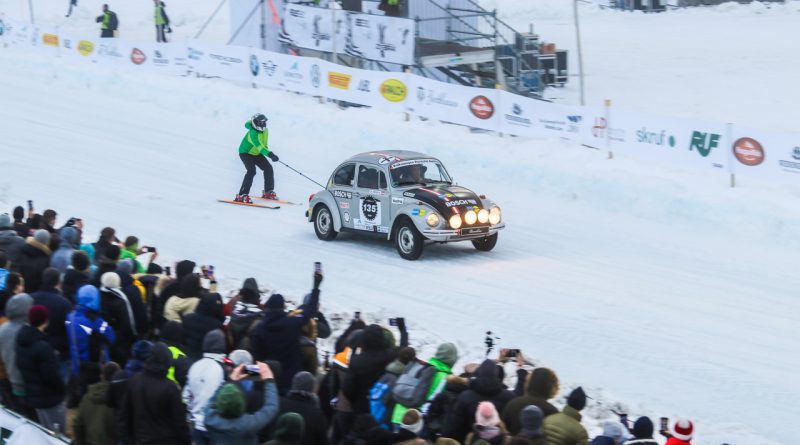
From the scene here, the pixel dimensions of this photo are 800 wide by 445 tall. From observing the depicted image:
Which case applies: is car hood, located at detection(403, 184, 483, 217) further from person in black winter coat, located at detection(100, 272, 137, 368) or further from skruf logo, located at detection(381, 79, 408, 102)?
skruf logo, located at detection(381, 79, 408, 102)

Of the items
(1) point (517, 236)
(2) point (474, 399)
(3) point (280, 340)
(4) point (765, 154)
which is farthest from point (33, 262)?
(4) point (765, 154)

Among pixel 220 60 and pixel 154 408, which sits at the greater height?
pixel 220 60

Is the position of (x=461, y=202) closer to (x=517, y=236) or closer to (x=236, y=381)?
(x=517, y=236)

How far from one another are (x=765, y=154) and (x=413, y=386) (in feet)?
40.1

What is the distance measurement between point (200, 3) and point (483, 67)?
24.3 meters

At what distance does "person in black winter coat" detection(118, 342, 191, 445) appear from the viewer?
26.2 feet

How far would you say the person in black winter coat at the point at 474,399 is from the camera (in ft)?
26.0

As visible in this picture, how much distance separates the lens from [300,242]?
59.1 feet

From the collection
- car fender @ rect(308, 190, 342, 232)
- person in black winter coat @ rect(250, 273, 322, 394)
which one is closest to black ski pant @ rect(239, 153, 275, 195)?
car fender @ rect(308, 190, 342, 232)

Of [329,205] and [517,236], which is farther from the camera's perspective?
[517,236]

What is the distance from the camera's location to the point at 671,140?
66.2ft

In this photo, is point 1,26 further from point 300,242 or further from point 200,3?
point 300,242

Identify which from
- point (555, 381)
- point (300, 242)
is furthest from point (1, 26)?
point (555, 381)

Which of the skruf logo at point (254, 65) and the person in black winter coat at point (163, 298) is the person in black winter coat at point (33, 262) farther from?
the skruf logo at point (254, 65)
